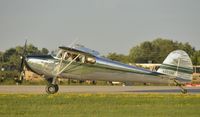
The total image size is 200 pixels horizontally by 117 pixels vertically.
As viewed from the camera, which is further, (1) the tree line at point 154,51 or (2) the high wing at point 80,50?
(1) the tree line at point 154,51

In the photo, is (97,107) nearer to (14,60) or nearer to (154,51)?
(14,60)

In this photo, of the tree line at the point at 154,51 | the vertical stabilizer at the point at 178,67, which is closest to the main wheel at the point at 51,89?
the vertical stabilizer at the point at 178,67

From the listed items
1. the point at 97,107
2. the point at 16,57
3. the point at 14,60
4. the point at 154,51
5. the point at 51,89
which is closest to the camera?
the point at 97,107

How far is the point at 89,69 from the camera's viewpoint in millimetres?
26906

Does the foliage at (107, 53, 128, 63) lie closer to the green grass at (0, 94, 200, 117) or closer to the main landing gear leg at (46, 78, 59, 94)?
the main landing gear leg at (46, 78, 59, 94)

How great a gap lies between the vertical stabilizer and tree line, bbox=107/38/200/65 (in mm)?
73755

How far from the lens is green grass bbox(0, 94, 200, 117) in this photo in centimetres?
1602

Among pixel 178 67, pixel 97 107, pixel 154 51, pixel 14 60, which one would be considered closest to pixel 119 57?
pixel 154 51

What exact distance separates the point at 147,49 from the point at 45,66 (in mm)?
93754

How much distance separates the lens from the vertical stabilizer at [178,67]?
2781 cm

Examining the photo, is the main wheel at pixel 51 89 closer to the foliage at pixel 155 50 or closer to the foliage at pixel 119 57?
the foliage at pixel 119 57

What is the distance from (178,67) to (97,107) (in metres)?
10.7

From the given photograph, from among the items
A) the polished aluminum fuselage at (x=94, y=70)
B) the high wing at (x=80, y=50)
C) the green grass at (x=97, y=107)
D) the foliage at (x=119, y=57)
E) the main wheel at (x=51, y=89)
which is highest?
the foliage at (x=119, y=57)

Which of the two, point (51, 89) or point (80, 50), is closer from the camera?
point (51, 89)
